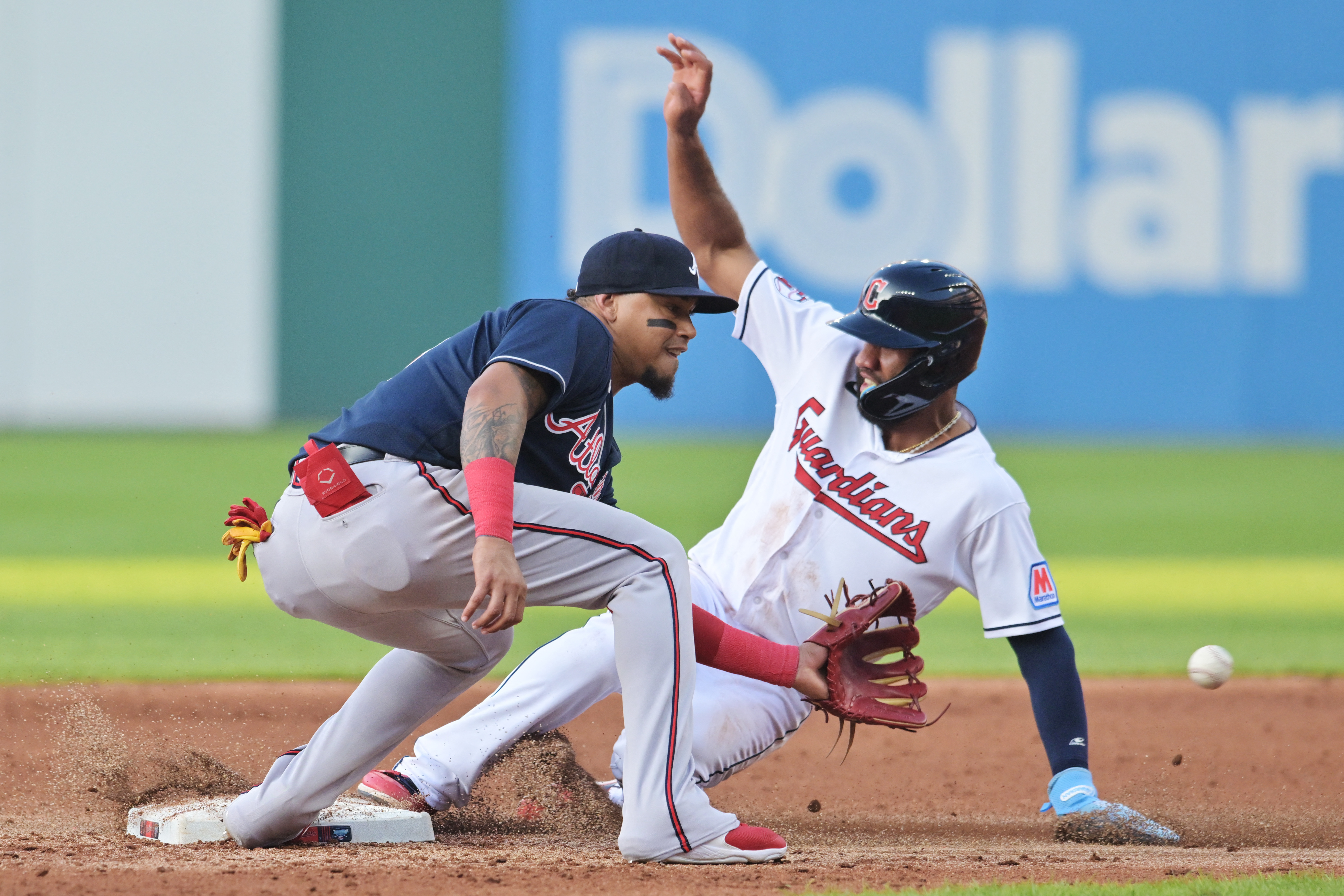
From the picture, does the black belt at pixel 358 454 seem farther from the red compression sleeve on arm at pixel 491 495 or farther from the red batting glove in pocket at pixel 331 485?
the red compression sleeve on arm at pixel 491 495

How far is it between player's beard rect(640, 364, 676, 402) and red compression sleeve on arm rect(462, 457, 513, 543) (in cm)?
56

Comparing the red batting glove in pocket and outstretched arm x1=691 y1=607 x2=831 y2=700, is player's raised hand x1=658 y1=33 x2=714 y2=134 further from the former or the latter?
the red batting glove in pocket

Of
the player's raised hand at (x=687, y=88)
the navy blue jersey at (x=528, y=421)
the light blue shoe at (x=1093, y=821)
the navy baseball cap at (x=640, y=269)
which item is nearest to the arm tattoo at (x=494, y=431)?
the navy blue jersey at (x=528, y=421)

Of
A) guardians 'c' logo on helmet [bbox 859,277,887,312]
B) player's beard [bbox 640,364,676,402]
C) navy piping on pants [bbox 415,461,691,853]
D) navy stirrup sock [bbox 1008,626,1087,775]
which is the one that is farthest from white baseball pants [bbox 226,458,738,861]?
guardians 'c' logo on helmet [bbox 859,277,887,312]

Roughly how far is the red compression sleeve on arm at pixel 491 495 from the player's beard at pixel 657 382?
564 mm

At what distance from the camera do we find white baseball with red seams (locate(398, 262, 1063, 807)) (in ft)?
12.4

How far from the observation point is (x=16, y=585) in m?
7.91

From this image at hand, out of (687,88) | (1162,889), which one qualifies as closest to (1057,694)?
(1162,889)

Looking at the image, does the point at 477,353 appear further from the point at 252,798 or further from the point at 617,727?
the point at 617,727

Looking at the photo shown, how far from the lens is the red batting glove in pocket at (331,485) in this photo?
3.02 m

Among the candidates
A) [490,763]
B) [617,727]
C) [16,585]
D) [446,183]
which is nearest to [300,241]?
[446,183]

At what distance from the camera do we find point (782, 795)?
14.8 ft

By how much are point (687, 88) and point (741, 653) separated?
67.8 inches

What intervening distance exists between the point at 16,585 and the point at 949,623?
4.86 m
